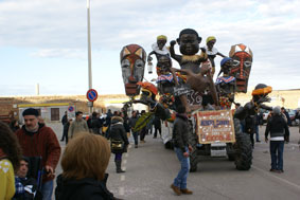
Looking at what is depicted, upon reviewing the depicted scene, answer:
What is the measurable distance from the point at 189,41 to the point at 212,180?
17.5 ft

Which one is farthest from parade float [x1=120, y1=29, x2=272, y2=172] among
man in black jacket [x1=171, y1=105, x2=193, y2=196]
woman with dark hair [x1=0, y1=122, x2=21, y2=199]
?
woman with dark hair [x1=0, y1=122, x2=21, y2=199]

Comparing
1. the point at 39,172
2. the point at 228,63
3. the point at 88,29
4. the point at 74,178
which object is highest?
the point at 88,29

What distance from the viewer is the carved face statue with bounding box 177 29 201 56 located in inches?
526

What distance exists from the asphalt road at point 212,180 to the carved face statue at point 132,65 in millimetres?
4551

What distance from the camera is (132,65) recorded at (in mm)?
17797

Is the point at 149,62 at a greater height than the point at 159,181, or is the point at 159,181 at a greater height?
the point at 149,62

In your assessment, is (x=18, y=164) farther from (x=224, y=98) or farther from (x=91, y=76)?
(x=91, y=76)

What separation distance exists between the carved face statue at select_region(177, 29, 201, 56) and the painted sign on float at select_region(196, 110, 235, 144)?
3195 mm

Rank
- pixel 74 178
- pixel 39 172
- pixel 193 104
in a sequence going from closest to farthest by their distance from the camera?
1. pixel 74 178
2. pixel 39 172
3. pixel 193 104

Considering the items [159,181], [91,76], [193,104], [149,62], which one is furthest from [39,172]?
[91,76]

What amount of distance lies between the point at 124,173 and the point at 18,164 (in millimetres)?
7732

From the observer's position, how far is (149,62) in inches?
631

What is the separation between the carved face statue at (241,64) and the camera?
15750mm

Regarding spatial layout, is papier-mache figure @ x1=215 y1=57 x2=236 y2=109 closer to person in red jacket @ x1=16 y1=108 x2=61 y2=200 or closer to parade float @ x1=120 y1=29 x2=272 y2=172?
parade float @ x1=120 y1=29 x2=272 y2=172
